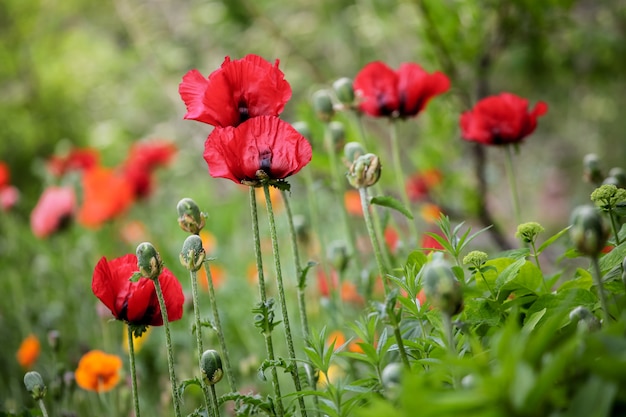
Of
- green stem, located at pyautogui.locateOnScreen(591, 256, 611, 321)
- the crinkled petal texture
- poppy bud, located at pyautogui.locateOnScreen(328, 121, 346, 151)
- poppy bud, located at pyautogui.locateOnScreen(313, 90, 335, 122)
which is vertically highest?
poppy bud, located at pyautogui.locateOnScreen(313, 90, 335, 122)

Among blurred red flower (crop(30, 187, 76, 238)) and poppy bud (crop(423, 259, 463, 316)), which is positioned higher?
blurred red flower (crop(30, 187, 76, 238))

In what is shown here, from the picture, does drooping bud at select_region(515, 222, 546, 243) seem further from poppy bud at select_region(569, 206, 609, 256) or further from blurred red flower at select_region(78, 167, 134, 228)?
blurred red flower at select_region(78, 167, 134, 228)

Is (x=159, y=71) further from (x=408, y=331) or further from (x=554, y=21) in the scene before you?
(x=408, y=331)

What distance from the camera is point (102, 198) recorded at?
6.93 feet

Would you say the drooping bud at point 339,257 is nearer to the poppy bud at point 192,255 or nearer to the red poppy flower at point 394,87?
the red poppy flower at point 394,87

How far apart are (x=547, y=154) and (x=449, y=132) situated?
299cm

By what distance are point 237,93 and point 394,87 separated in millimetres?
398

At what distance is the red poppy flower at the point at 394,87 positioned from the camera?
43.1 inches

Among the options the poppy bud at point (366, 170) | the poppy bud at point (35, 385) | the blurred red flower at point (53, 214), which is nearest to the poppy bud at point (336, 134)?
the poppy bud at point (366, 170)

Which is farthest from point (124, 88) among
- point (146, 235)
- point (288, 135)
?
point (288, 135)

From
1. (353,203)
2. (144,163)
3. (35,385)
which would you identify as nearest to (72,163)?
(144,163)

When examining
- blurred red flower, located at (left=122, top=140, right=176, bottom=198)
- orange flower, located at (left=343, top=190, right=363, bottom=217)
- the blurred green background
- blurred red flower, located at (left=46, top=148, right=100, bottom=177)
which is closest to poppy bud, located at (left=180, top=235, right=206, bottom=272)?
the blurred green background

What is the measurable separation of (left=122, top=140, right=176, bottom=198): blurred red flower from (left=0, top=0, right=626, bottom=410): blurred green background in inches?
8.7

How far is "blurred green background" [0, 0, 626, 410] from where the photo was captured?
1856mm
